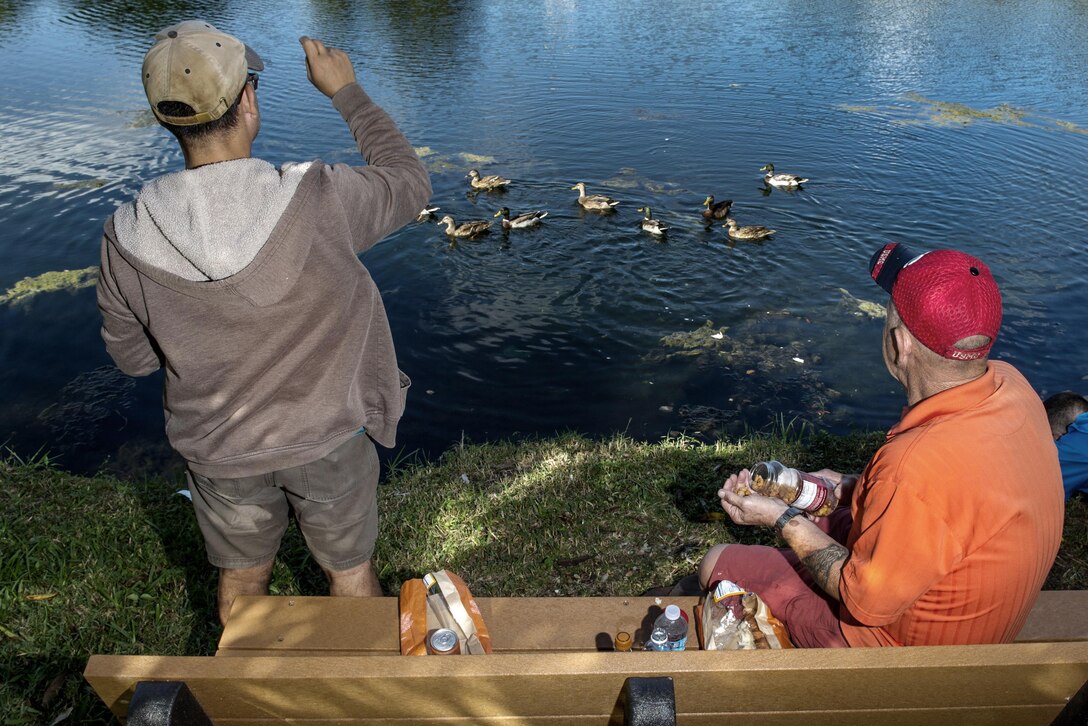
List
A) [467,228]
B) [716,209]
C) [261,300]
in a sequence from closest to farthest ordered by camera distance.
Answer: [261,300], [467,228], [716,209]

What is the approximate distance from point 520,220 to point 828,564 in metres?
10.6

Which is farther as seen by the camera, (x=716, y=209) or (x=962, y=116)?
(x=962, y=116)

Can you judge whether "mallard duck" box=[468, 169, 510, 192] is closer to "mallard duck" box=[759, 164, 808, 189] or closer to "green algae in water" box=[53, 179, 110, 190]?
"mallard duck" box=[759, 164, 808, 189]

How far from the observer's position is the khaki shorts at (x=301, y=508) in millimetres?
3312

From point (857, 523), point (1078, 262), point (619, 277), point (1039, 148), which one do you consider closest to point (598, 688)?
point (857, 523)

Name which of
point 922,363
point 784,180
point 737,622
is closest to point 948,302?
point 922,363

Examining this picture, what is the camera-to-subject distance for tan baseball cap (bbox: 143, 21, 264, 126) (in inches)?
108

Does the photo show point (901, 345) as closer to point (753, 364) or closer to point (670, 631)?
point (670, 631)

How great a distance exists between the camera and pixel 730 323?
10.7m

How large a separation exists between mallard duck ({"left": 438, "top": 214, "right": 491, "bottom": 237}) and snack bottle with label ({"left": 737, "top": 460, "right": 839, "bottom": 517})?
9.58m

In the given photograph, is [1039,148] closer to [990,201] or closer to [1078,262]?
[990,201]

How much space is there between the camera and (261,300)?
2.89 m

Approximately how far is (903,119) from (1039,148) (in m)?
2.57

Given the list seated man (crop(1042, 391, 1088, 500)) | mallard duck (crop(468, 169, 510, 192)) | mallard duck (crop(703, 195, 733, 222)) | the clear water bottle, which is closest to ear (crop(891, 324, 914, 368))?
the clear water bottle
